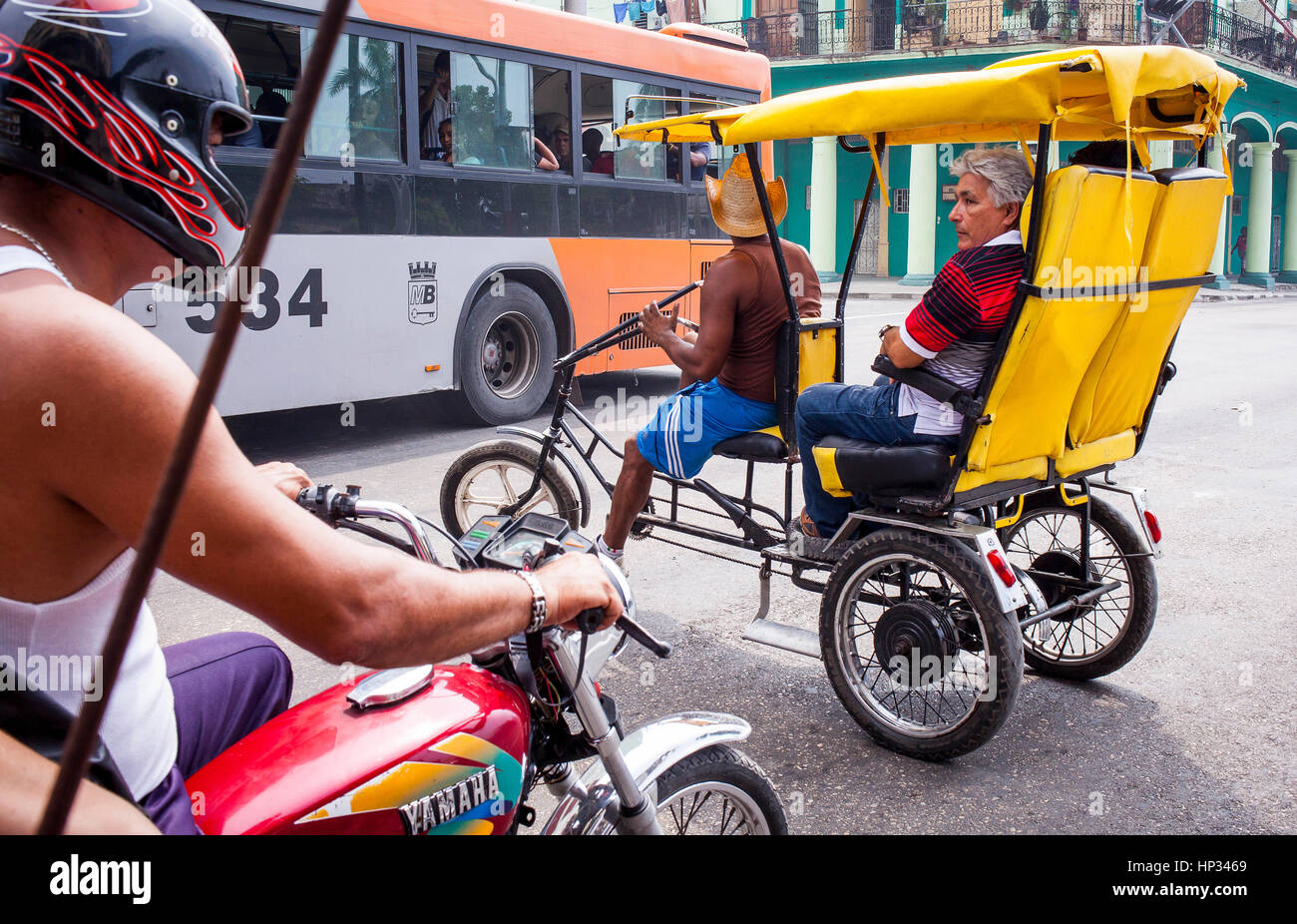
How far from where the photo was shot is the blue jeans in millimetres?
3887

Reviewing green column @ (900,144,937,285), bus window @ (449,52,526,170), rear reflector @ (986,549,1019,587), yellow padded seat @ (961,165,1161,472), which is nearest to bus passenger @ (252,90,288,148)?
bus window @ (449,52,526,170)

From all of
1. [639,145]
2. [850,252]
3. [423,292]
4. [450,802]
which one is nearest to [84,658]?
[450,802]

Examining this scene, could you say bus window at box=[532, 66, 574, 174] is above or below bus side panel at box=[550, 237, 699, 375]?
above

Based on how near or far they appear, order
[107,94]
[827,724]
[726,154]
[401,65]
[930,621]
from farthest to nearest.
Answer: [726,154] → [401,65] → [827,724] → [930,621] → [107,94]

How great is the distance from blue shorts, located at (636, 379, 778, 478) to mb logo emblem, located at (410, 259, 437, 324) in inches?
172

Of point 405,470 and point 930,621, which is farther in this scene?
point 405,470

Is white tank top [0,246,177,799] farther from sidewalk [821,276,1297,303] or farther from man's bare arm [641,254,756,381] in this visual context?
sidewalk [821,276,1297,303]

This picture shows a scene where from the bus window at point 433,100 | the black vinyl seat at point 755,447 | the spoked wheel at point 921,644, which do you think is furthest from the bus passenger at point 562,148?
the spoked wheel at point 921,644

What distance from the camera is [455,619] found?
1.52 m

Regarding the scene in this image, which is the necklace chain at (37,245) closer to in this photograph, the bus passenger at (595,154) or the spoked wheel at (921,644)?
the spoked wheel at (921,644)

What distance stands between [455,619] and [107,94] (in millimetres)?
814

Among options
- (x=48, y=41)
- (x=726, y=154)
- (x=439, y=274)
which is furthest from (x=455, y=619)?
(x=726, y=154)

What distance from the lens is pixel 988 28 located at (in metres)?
29.2
